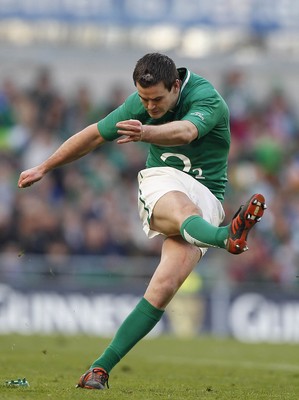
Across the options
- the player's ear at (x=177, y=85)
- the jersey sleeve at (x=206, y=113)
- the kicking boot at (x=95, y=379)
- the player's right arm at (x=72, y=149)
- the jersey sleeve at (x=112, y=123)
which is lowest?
the kicking boot at (x=95, y=379)

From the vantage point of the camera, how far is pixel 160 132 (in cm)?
766

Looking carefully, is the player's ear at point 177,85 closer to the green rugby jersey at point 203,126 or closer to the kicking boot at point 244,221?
the green rugby jersey at point 203,126

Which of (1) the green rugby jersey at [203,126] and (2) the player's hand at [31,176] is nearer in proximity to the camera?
(1) the green rugby jersey at [203,126]

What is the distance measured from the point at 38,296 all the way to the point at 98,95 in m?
5.87

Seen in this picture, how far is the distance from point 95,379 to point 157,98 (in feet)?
6.78

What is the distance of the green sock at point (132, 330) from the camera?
26.8ft

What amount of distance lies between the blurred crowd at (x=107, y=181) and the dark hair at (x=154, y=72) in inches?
400

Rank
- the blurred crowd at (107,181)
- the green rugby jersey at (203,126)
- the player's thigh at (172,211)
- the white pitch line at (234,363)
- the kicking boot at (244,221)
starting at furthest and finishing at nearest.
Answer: the blurred crowd at (107,181) → the white pitch line at (234,363) → the green rugby jersey at (203,126) → the player's thigh at (172,211) → the kicking boot at (244,221)

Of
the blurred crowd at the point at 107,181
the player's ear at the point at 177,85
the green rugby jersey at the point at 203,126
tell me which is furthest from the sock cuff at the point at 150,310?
the blurred crowd at the point at 107,181

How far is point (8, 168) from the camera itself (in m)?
18.8

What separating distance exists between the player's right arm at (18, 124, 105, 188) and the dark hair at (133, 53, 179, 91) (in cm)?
68

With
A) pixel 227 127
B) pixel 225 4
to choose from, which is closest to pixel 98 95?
pixel 225 4

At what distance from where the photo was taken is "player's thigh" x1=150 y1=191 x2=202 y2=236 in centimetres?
817

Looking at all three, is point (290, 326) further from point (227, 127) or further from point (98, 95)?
point (227, 127)
